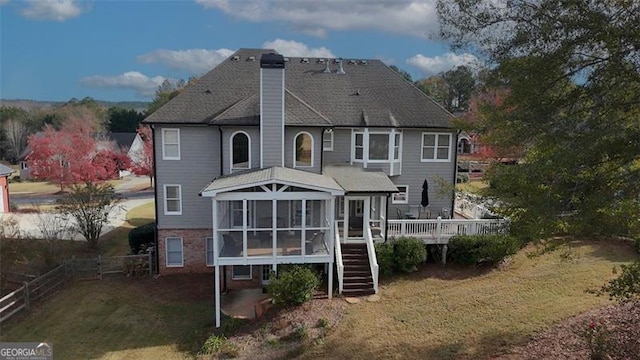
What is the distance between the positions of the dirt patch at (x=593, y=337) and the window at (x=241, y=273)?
35.7 ft

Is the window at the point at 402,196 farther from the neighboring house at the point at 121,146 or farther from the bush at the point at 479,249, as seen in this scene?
the neighboring house at the point at 121,146

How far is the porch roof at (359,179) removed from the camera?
16.8 m

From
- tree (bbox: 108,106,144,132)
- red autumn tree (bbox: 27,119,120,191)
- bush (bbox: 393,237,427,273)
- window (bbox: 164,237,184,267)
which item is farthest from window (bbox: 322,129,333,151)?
tree (bbox: 108,106,144,132)

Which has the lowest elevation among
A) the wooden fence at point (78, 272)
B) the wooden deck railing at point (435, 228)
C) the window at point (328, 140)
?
the wooden fence at point (78, 272)

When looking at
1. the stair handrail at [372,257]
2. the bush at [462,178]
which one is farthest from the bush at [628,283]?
the bush at [462,178]

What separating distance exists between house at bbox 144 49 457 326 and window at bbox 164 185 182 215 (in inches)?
1.8

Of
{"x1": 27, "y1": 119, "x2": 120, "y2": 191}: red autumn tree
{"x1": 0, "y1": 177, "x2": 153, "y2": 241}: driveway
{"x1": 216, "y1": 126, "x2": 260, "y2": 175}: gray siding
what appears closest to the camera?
{"x1": 216, "y1": 126, "x2": 260, "y2": 175}: gray siding

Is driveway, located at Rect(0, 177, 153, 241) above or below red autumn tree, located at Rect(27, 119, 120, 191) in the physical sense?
below

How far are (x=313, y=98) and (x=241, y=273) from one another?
8.99 meters

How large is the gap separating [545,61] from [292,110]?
36.5 ft

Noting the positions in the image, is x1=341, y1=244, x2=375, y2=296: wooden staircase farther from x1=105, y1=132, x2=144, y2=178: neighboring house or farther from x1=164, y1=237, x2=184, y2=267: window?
x1=105, y1=132, x2=144, y2=178: neighboring house

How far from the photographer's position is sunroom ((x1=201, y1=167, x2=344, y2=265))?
48.5 feet

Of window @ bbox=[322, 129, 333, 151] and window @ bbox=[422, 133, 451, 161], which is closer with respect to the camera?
window @ bbox=[322, 129, 333, 151]

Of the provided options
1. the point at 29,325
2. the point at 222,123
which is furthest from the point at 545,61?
the point at 29,325
